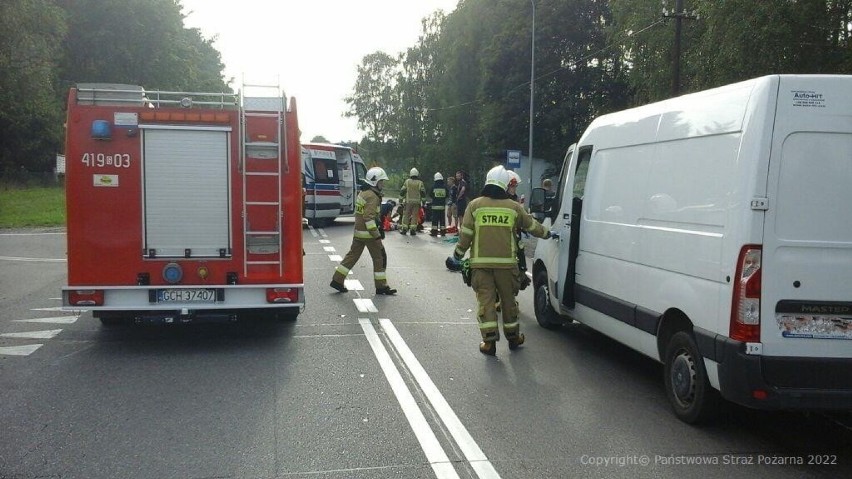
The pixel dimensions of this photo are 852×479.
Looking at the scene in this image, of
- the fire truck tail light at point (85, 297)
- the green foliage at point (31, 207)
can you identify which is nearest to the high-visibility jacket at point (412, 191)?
the green foliage at point (31, 207)

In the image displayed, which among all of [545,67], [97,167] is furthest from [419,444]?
[545,67]

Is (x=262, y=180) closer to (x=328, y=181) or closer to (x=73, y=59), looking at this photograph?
(x=328, y=181)

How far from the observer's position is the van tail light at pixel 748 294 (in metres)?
4.97

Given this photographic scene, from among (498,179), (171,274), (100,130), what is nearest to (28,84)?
(100,130)

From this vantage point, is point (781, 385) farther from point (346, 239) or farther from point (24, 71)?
point (24, 71)

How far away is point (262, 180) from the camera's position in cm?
813

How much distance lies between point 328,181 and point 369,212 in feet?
50.2

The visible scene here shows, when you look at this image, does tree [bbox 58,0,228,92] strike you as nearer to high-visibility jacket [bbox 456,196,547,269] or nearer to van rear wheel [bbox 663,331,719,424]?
high-visibility jacket [bbox 456,196,547,269]

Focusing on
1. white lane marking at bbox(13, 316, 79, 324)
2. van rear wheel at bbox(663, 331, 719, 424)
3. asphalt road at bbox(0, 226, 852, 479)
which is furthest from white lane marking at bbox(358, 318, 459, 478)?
white lane marking at bbox(13, 316, 79, 324)

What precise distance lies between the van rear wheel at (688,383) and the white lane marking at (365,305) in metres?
5.03

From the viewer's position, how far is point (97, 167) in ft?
26.0

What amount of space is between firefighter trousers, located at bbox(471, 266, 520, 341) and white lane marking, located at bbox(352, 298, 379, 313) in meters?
2.70

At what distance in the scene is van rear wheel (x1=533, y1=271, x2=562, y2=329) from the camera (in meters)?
9.14

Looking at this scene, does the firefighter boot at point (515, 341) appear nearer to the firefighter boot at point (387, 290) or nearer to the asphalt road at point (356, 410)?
the asphalt road at point (356, 410)
